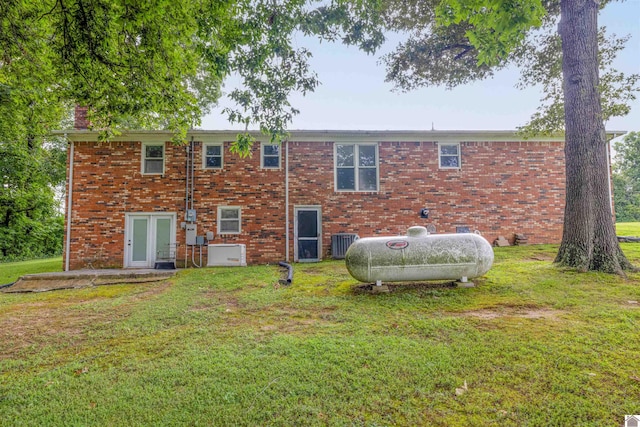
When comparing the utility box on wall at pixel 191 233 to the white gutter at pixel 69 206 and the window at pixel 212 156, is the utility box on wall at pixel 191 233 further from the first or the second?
the white gutter at pixel 69 206

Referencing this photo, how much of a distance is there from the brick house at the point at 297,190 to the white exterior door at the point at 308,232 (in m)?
0.04

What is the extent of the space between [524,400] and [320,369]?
5.43ft

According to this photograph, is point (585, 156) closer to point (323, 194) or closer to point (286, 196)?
point (323, 194)

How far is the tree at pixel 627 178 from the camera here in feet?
96.1

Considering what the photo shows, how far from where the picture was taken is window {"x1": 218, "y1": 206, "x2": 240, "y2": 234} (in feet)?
33.6

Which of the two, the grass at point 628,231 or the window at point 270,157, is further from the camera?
the grass at point 628,231

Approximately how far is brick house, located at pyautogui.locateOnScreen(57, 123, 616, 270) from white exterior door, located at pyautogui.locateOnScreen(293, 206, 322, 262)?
35 mm

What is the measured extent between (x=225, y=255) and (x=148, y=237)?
2697 mm

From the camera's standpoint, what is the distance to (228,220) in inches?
404

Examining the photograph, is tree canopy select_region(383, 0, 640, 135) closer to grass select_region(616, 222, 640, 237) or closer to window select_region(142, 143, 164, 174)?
window select_region(142, 143, 164, 174)

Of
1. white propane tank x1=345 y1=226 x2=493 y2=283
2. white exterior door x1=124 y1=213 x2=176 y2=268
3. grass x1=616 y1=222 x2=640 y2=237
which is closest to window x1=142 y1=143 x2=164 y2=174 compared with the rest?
white exterior door x1=124 y1=213 x2=176 y2=268

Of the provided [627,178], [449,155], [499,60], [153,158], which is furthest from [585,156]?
[627,178]

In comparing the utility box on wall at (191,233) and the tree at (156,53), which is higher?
the tree at (156,53)

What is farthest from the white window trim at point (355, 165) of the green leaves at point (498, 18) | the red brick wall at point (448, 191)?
the green leaves at point (498, 18)
